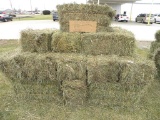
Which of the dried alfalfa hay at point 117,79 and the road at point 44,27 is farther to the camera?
the road at point 44,27

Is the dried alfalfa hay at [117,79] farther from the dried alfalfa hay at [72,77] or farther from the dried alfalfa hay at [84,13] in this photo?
the dried alfalfa hay at [84,13]

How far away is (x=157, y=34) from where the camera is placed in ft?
16.5

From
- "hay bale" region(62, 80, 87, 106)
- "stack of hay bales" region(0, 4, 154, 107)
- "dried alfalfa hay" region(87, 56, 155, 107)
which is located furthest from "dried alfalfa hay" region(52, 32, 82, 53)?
"hay bale" region(62, 80, 87, 106)

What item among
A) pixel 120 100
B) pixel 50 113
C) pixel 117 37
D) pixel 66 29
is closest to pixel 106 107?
pixel 120 100

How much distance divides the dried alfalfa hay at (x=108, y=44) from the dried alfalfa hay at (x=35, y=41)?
0.69 meters

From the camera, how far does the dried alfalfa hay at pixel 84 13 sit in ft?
12.1

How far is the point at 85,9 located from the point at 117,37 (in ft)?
2.73

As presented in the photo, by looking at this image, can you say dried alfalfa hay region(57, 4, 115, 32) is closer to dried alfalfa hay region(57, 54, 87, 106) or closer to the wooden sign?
the wooden sign

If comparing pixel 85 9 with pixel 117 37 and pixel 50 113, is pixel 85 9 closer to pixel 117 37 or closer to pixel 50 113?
pixel 117 37

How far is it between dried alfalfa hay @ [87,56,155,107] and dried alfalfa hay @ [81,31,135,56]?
18 cm

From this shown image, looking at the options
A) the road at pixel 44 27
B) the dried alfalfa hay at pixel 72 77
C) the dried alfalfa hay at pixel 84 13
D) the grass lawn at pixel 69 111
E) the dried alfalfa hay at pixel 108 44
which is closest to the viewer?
the grass lawn at pixel 69 111

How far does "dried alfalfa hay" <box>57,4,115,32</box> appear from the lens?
145 inches

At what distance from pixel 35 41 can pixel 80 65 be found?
1006mm

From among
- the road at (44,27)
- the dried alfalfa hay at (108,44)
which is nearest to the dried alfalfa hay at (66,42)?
the dried alfalfa hay at (108,44)
